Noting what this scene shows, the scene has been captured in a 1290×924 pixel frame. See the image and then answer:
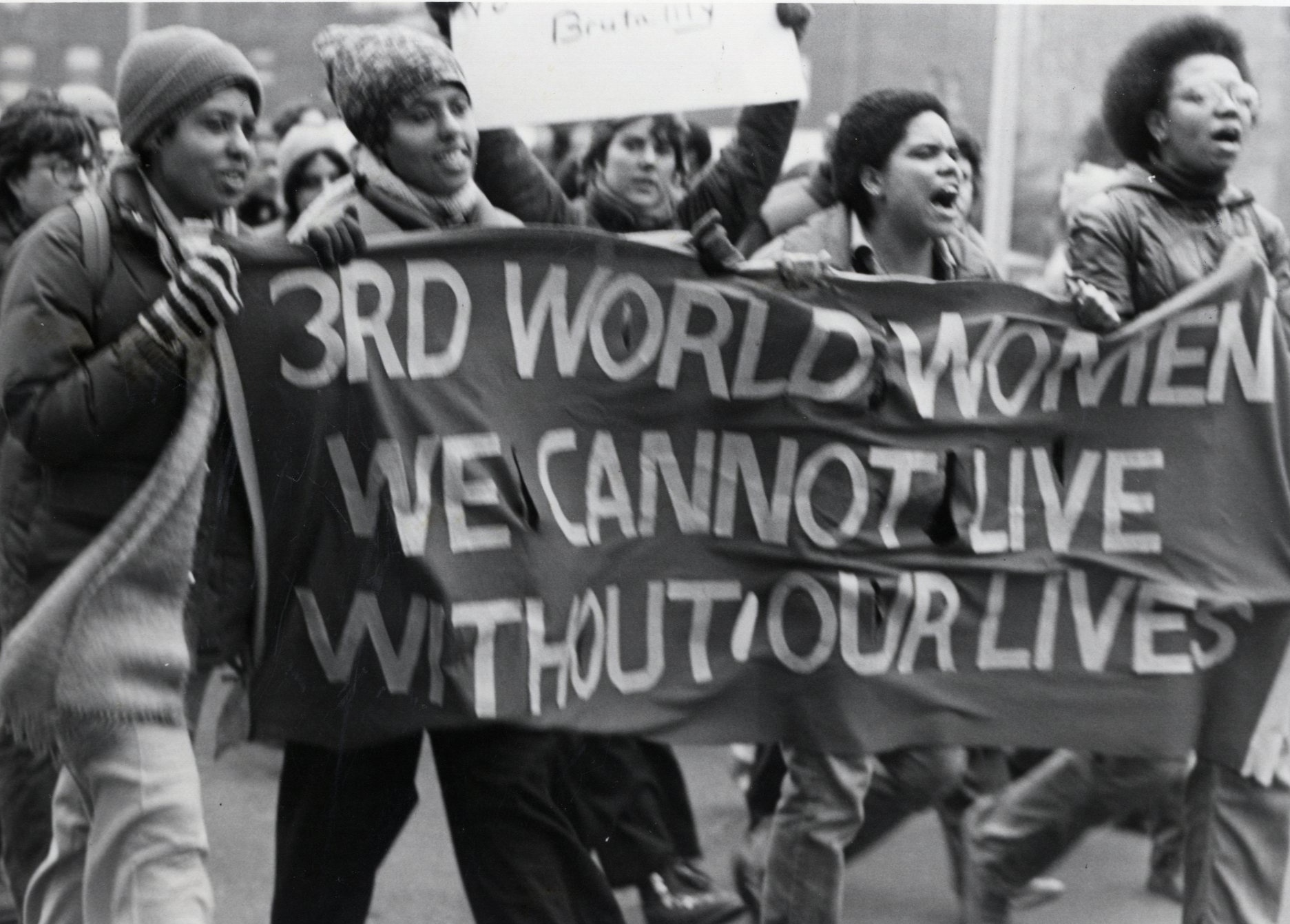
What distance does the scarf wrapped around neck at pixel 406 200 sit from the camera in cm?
411

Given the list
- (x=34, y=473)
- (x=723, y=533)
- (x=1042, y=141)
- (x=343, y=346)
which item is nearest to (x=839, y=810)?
(x=723, y=533)

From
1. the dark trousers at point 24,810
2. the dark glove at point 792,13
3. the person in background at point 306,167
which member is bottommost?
the dark trousers at point 24,810

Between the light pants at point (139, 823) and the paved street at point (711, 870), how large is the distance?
4.38ft

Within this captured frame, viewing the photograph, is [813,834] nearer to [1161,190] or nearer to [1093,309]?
[1093,309]

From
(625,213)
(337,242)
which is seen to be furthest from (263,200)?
(337,242)

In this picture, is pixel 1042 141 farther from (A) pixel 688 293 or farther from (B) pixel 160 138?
(B) pixel 160 138

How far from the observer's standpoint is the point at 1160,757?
4457mm

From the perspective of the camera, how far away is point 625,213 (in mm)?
5324

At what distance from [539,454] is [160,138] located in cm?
91

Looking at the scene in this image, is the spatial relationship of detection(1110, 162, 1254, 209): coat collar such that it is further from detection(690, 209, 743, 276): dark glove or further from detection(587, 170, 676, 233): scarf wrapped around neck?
detection(587, 170, 676, 233): scarf wrapped around neck

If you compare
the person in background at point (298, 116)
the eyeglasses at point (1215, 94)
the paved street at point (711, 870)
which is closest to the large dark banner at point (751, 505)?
the eyeglasses at point (1215, 94)

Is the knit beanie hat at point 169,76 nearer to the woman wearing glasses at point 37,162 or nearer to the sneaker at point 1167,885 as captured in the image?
the woman wearing glasses at point 37,162

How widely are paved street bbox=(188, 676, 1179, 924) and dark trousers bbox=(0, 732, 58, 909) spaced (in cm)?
62

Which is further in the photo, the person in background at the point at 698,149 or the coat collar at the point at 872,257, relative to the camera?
the person in background at the point at 698,149
